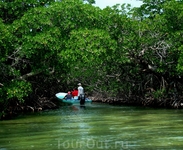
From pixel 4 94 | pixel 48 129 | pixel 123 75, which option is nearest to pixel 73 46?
pixel 4 94

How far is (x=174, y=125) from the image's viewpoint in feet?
39.9

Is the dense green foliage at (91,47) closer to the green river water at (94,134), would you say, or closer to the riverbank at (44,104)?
the riverbank at (44,104)

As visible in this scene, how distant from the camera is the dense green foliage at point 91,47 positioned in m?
15.3

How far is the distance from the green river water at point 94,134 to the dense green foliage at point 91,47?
2198 mm

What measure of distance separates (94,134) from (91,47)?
5320 millimetres

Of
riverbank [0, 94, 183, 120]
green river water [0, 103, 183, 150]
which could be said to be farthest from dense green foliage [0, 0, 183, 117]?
green river water [0, 103, 183, 150]

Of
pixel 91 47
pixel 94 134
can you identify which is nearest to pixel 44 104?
pixel 91 47

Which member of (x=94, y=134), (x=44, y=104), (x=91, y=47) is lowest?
(x=94, y=134)

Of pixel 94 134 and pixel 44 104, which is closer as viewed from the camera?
pixel 94 134

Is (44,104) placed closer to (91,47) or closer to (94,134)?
(91,47)

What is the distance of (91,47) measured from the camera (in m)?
15.5

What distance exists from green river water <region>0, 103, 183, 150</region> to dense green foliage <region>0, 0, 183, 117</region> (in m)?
2.20

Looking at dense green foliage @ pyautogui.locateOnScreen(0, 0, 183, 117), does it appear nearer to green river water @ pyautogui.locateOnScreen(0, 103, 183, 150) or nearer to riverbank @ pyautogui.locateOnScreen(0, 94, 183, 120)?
riverbank @ pyautogui.locateOnScreen(0, 94, 183, 120)

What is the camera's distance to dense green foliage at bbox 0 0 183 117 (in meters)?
15.3
